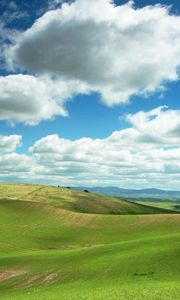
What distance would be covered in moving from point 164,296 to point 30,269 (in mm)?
34215

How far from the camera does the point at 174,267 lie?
53875 mm

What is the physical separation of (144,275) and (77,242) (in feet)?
208

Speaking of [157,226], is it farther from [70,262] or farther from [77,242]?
[70,262]

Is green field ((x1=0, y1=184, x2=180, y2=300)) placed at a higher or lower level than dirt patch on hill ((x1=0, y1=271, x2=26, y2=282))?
higher

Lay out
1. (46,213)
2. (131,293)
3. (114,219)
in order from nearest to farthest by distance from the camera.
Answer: (131,293) < (114,219) < (46,213)

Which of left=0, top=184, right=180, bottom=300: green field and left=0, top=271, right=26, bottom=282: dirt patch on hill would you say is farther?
left=0, top=271, right=26, bottom=282: dirt patch on hill

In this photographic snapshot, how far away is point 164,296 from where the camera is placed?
123 ft

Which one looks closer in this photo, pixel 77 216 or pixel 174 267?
Answer: pixel 174 267

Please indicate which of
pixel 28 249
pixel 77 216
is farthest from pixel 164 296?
pixel 77 216

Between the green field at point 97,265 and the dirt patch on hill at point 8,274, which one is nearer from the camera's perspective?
the green field at point 97,265

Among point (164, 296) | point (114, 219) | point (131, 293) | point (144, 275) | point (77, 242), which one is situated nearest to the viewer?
point (164, 296)

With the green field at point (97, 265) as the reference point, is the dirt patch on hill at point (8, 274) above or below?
below

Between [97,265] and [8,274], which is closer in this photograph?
[97,265]

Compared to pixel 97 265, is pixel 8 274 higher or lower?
lower
